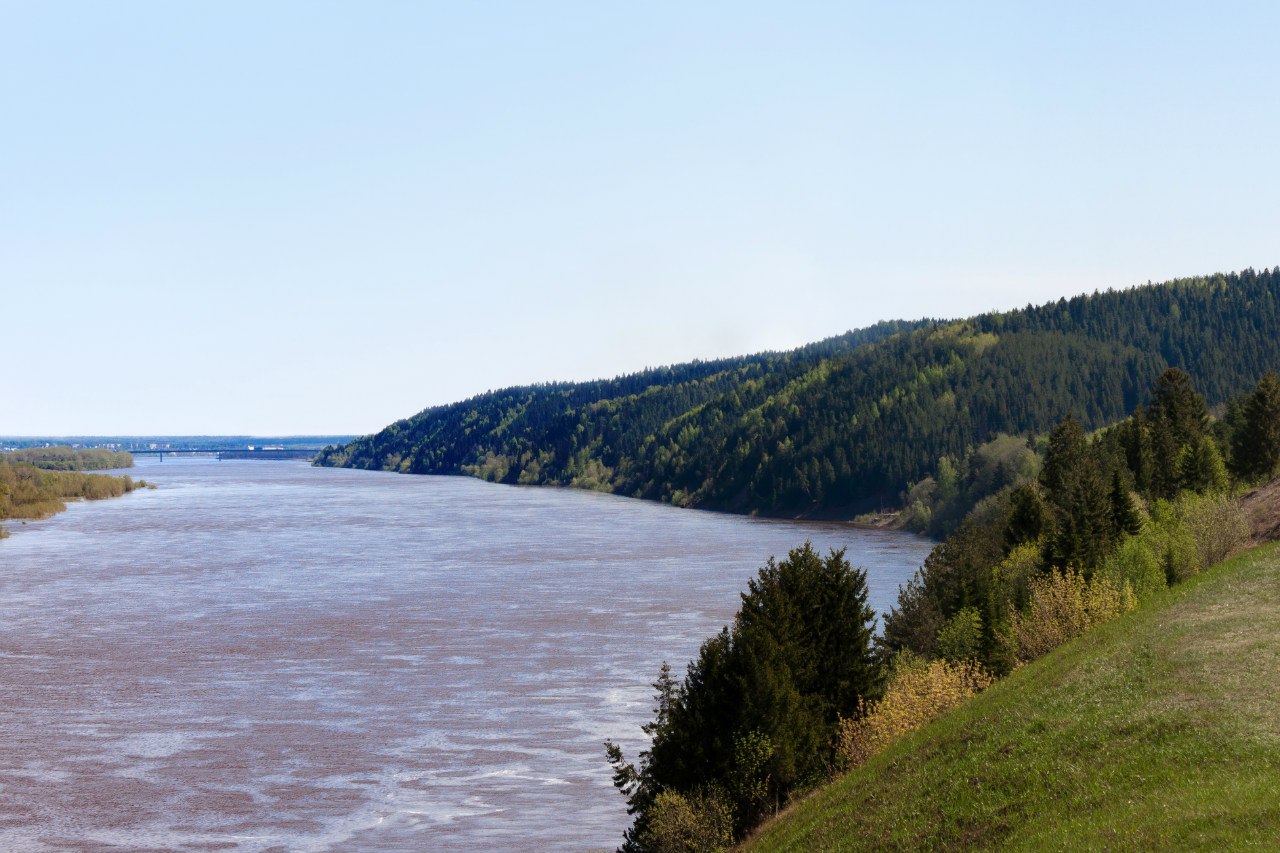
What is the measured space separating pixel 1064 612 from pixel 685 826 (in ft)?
72.3

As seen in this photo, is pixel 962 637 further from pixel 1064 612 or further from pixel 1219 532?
pixel 1219 532

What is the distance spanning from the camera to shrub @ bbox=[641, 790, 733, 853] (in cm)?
3853

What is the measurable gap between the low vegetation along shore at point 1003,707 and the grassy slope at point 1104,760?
8 cm

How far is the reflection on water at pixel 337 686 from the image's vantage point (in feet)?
149

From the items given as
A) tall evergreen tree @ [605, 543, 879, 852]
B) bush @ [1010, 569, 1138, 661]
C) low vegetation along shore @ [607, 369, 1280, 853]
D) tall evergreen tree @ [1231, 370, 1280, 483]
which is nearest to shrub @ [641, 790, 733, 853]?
low vegetation along shore @ [607, 369, 1280, 853]

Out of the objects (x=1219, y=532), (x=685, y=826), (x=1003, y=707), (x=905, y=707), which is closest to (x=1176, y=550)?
(x=1219, y=532)

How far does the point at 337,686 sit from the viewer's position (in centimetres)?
6525

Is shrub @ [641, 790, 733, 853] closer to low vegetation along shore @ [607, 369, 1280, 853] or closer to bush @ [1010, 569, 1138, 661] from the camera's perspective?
low vegetation along shore @ [607, 369, 1280, 853]

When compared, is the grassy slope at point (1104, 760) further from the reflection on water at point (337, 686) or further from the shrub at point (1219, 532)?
the shrub at point (1219, 532)

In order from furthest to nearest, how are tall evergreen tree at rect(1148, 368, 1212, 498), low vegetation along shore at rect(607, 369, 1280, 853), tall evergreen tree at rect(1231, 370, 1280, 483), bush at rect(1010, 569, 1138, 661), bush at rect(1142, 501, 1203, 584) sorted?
1. tall evergreen tree at rect(1231, 370, 1280, 483)
2. tall evergreen tree at rect(1148, 368, 1212, 498)
3. bush at rect(1142, 501, 1203, 584)
4. bush at rect(1010, 569, 1138, 661)
5. low vegetation along shore at rect(607, 369, 1280, 853)

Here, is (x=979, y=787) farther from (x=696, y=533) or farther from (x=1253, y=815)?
(x=696, y=533)

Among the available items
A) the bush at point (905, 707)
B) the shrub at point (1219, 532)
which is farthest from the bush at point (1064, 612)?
the shrub at point (1219, 532)

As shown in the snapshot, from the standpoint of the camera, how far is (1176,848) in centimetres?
2173

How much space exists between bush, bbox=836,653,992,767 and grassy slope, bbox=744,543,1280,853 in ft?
10.7
